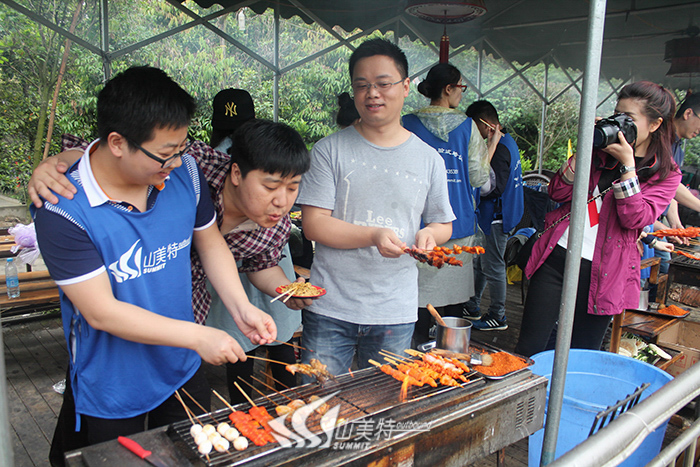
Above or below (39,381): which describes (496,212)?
above

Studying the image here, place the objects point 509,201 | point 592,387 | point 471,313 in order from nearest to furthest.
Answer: point 592,387, point 509,201, point 471,313

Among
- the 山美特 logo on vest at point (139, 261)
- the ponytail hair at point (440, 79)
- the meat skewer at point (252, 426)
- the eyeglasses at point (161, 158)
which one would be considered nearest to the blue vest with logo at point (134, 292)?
the 山美特 logo on vest at point (139, 261)

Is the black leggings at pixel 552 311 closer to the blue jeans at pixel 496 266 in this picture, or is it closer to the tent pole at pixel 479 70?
the blue jeans at pixel 496 266

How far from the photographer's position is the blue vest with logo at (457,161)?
3.53m

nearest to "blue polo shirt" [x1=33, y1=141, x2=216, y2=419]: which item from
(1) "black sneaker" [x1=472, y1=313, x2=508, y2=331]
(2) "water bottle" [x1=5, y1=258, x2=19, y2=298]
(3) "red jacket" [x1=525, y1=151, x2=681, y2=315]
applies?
(3) "red jacket" [x1=525, y1=151, x2=681, y2=315]

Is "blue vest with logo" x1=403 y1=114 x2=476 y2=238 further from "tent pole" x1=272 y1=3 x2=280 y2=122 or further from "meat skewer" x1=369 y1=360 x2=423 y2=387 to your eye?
"tent pole" x1=272 y1=3 x2=280 y2=122

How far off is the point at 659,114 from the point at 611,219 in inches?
23.6

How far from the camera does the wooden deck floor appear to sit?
10.1ft

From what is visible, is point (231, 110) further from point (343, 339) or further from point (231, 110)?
point (343, 339)

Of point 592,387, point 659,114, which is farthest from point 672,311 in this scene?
point 659,114

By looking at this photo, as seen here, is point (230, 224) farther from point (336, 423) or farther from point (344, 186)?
point (336, 423)

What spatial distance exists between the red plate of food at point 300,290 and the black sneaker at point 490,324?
3597 mm

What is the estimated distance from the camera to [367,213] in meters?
2.24

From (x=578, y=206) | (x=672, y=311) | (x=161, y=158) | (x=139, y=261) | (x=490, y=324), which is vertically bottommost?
(x=490, y=324)
